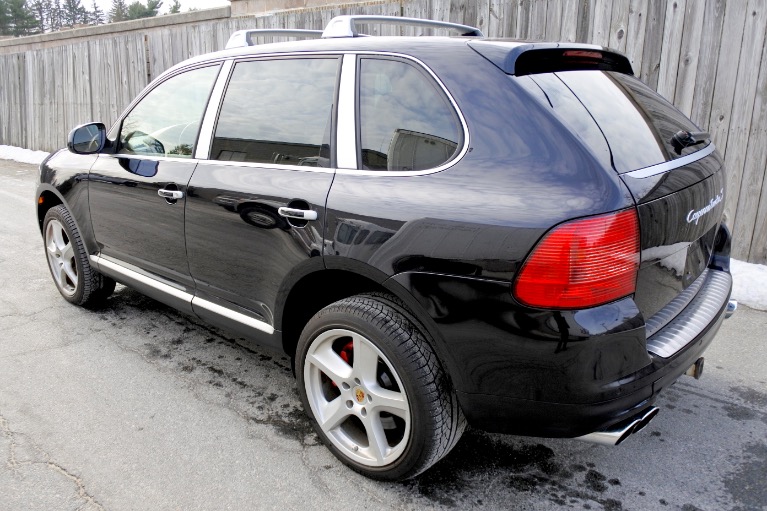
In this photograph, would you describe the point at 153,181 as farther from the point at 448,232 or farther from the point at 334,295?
the point at 448,232

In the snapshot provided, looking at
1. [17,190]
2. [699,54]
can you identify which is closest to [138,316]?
[699,54]

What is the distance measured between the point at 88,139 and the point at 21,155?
11438 millimetres

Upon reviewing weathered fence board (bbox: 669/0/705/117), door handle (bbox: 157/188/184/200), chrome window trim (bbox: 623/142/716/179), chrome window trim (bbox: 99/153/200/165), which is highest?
weathered fence board (bbox: 669/0/705/117)

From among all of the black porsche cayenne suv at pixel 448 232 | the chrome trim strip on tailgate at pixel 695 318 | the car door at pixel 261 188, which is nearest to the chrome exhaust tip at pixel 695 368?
the black porsche cayenne suv at pixel 448 232

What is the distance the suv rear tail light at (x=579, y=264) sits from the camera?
2006 millimetres

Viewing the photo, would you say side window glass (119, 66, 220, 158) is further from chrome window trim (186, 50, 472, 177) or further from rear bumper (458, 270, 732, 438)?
rear bumper (458, 270, 732, 438)

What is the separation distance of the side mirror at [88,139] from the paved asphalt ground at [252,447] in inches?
48.7

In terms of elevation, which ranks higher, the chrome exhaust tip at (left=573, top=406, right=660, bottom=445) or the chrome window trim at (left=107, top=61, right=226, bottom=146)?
the chrome window trim at (left=107, top=61, right=226, bottom=146)

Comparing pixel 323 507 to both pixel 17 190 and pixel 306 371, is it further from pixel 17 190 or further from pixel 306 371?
pixel 17 190

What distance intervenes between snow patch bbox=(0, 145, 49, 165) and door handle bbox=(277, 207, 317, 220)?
12144 mm

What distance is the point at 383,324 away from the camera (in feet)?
7.80

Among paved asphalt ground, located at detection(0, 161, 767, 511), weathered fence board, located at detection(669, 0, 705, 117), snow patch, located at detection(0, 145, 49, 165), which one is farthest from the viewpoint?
snow patch, located at detection(0, 145, 49, 165)

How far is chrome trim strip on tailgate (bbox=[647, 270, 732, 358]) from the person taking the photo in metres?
2.28

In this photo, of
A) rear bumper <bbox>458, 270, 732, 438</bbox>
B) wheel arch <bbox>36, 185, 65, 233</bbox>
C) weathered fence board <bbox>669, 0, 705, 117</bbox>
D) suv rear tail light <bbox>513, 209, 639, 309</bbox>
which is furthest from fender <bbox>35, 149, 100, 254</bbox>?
weathered fence board <bbox>669, 0, 705, 117</bbox>
